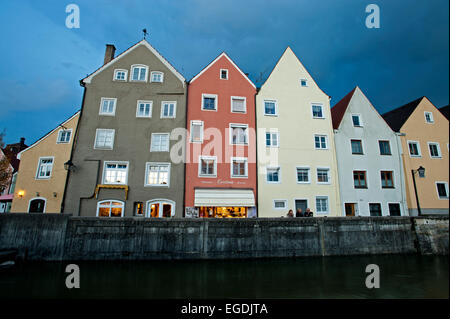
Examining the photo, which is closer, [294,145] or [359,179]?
[294,145]

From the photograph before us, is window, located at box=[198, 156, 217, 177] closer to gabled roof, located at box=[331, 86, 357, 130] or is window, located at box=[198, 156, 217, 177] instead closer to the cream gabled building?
the cream gabled building

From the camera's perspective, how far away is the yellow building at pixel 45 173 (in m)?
21.2

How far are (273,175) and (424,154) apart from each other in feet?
58.3

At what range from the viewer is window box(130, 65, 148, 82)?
2402cm

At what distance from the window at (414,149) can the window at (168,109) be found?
26.4m

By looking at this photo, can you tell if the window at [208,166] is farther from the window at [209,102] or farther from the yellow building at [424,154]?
the yellow building at [424,154]

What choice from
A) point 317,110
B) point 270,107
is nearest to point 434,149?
point 317,110

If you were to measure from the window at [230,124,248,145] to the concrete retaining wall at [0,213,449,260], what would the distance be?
9.94 meters

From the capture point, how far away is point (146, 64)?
24.4 metres

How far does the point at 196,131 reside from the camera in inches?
922

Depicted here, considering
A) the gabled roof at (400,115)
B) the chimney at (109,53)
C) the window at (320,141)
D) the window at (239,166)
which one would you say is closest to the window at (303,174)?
the window at (320,141)

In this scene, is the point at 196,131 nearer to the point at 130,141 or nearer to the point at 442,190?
the point at 130,141

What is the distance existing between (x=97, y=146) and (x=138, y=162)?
4232mm
